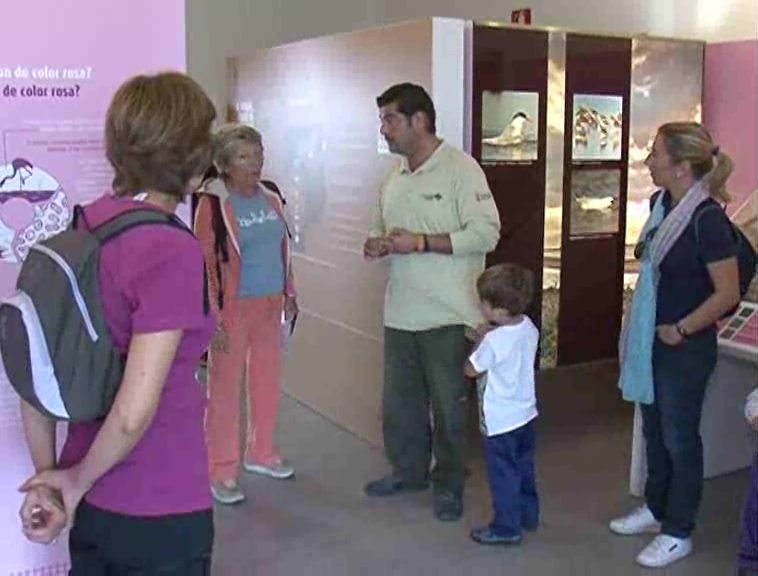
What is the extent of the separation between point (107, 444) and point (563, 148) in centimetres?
367

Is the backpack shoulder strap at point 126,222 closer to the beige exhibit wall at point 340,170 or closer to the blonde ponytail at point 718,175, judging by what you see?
the blonde ponytail at point 718,175

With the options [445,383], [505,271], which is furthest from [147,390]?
[445,383]

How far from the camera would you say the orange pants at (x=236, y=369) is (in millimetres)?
3820

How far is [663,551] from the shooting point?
128 inches

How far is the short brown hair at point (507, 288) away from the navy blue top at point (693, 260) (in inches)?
17.3

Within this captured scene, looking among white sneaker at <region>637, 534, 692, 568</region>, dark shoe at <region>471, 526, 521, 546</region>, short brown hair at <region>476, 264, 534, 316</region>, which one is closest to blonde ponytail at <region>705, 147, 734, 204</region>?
short brown hair at <region>476, 264, 534, 316</region>

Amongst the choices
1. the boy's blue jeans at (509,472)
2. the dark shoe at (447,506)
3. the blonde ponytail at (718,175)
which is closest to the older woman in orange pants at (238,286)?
the dark shoe at (447,506)

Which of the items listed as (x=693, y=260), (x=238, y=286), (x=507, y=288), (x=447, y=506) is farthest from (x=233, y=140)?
(x=693, y=260)

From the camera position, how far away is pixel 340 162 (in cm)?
470

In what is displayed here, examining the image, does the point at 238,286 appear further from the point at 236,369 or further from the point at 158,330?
the point at 158,330

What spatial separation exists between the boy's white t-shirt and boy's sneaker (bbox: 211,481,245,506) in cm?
108

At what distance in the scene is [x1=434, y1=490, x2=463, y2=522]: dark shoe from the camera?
363 cm

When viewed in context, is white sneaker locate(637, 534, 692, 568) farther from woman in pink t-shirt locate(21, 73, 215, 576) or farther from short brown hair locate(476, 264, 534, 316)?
woman in pink t-shirt locate(21, 73, 215, 576)

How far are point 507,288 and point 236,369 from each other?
1.20 meters
